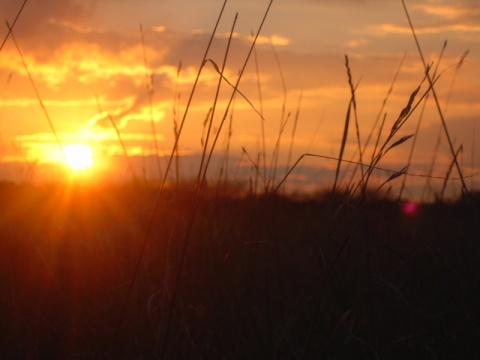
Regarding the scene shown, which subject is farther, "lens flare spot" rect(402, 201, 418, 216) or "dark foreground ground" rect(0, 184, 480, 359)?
"lens flare spot" rect(402, 201, 418, 216)

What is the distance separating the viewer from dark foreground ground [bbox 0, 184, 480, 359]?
4.89 feet

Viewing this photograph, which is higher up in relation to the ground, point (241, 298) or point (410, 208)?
point (410, 208)

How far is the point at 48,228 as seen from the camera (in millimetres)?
3029

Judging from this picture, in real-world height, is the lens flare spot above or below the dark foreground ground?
above

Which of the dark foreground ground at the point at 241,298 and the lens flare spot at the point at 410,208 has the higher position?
the lens flare spot at the point at 410,208

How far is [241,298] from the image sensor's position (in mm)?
1875

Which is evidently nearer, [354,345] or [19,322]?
[354,345]

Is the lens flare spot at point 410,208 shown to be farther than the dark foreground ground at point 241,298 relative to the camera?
Yes

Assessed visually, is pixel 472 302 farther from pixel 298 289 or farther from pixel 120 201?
pixel 120 201

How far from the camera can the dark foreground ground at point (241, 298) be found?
1.49 metres

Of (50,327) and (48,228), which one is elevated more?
(48,228)

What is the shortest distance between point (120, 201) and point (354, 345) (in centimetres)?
328

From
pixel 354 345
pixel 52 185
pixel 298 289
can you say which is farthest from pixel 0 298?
pixel 52 185

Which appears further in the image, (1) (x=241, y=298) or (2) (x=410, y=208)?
(2) (x=410, y=208)
